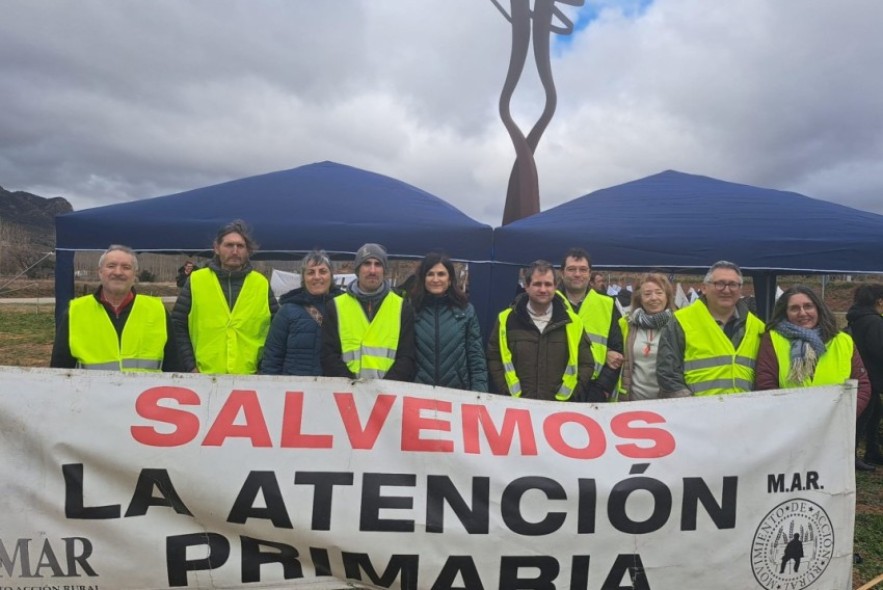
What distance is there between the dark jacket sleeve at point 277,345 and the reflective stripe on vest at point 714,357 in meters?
2.21

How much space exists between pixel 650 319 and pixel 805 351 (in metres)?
0.80

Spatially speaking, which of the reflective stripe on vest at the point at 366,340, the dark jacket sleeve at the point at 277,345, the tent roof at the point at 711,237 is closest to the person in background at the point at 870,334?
the tent roof at the point at 711,237

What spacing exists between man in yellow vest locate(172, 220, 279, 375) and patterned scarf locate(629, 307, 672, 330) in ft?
7.47

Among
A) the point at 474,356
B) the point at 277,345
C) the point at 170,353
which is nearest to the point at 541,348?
the point at 474,356

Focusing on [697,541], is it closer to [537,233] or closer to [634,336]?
[634,336]

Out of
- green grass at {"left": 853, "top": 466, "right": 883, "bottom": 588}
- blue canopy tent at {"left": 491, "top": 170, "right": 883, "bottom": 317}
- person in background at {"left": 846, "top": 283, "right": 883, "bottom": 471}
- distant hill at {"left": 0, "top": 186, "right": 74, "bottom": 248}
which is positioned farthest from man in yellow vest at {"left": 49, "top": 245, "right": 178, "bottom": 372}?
distant hill at {"left": 0, "top": 186, "right": 74, "bottom": 248}

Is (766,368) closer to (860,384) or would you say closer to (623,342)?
(860,384)

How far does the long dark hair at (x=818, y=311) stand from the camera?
3068 millimetres

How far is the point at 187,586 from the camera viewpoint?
2279mm

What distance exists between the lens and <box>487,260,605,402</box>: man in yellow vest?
10.8 feet

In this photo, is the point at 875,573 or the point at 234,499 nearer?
the point at 234,499

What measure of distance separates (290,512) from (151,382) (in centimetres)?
79

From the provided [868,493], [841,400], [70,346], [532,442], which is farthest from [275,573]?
[868,493]

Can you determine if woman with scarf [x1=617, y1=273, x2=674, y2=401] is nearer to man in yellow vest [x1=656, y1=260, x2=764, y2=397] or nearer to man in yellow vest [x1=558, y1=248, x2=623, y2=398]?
man in yellow vest [x1=558, y1=248, x2=623, y2=398]
